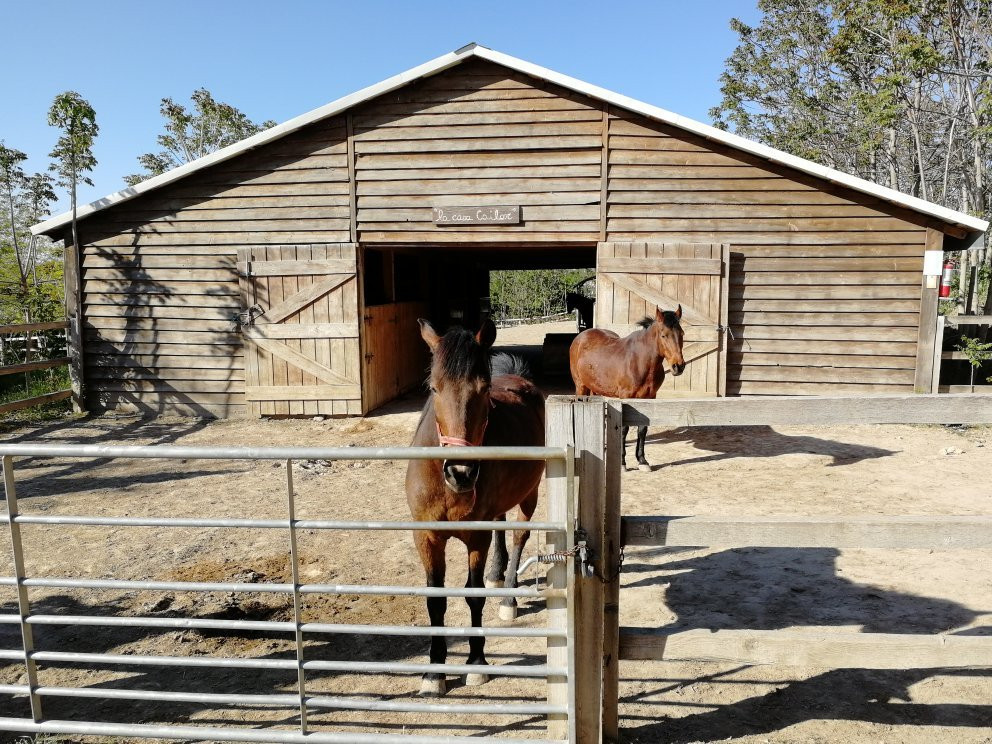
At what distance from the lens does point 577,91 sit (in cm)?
843

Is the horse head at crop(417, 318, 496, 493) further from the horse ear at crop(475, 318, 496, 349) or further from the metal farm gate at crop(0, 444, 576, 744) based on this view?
the metal farm gate at crop(0, 444, 576, 744)

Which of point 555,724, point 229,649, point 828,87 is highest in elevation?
point 828,87

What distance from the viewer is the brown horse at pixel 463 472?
266 cm

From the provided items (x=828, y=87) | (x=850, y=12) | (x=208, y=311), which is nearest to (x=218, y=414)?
(x=208, y=311)

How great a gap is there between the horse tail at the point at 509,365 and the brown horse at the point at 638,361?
7.00ft

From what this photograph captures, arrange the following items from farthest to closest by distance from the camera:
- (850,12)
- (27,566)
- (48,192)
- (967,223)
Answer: (48,192) → (850,12) → (967,223) → (27,566)

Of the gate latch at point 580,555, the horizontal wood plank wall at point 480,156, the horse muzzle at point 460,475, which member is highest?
the horizontal wood plank wall at point 480,156

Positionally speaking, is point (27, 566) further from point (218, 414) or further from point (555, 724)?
point (218, 414)

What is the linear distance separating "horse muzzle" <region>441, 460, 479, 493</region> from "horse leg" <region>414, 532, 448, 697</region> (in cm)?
51

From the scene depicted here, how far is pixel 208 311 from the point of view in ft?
30.9

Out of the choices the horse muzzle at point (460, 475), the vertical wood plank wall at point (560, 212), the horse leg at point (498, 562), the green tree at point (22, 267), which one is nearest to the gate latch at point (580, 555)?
the horse muzzle at point (460, 475)

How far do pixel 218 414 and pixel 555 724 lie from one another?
8.49 m

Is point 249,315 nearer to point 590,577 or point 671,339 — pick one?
point 671,339

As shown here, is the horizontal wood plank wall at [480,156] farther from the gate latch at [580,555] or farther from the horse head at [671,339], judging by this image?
the gate latch at [580,555]
